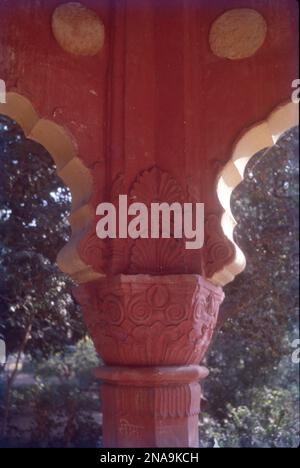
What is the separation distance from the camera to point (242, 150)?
245 cm

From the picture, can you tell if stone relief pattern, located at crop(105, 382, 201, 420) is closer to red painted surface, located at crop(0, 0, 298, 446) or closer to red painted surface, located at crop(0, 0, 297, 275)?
red painted surface, located at crop(0, 0, 298, 446)

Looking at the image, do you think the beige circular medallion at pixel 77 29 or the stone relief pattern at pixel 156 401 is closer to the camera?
the stone relief pattern at pixel 156 401

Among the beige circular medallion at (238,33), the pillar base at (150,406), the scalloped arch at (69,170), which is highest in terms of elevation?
the beige circular medallion at (238,33)

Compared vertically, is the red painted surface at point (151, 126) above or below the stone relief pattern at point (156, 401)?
above

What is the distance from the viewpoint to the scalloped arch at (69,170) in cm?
225

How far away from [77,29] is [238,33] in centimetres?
69

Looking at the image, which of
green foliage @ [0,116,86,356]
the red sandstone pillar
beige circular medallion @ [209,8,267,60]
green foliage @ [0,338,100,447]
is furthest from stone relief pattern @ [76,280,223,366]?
green foliage @ [0,338,100,447]

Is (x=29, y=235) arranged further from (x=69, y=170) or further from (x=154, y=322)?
(x=154, y=322)

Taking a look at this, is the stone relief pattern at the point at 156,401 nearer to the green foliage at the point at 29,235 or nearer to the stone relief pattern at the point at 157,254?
the stone relief pattern at the point at 157,254

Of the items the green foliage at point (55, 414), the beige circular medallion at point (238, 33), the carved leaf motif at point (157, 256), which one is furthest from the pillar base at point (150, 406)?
the green foliage at point (55, 414)

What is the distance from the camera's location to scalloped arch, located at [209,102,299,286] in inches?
91.2

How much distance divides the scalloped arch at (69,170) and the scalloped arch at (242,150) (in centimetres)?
54

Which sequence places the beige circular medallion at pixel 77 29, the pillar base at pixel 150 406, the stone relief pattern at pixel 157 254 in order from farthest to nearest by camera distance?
1. the beige circular medallion at pixel 77 29
2. the stone relief pattern at pixel 157 254
3. the pillar base at pixel 150 406

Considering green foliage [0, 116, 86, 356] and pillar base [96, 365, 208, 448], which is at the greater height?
green foliage [0, 116, 86, 356]
